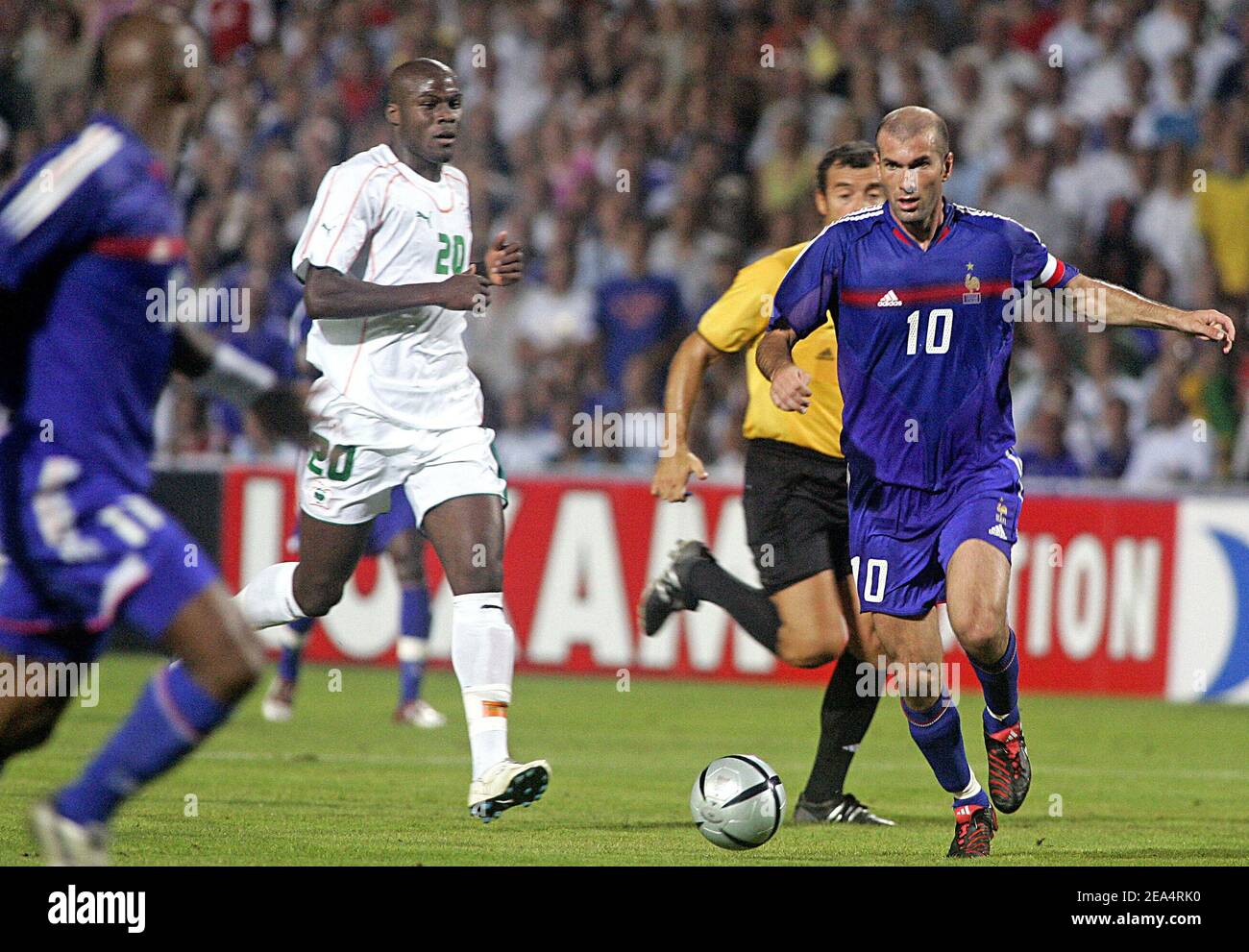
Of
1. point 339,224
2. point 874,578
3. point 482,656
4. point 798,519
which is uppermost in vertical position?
point 339,224

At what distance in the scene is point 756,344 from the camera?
8.02 metres

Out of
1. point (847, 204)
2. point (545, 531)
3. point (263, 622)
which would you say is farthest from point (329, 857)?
point (545, 531)

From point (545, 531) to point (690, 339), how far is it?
5.84 metres

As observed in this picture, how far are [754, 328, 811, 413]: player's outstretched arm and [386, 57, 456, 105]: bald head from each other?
1663mm

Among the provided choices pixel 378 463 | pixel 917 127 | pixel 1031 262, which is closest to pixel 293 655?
pixel 378 463

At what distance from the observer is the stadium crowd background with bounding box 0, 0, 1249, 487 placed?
15086 mm

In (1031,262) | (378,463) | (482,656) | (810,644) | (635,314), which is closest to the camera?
(1031,262)

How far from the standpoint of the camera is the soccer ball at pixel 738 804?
6934 mm

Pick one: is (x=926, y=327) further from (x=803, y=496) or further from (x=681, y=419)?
(x=803, y=496)

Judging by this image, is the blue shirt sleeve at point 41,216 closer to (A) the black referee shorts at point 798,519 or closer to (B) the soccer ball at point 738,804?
(B) the soccer ball at point 738,804

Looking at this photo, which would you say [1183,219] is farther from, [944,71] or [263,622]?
[263,622]

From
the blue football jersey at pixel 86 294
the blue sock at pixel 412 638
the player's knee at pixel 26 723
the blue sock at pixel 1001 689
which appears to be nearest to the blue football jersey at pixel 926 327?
the blue sock at pixel 1001 689

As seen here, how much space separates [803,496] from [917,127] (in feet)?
7.17

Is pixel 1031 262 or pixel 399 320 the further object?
pixel 399 320
